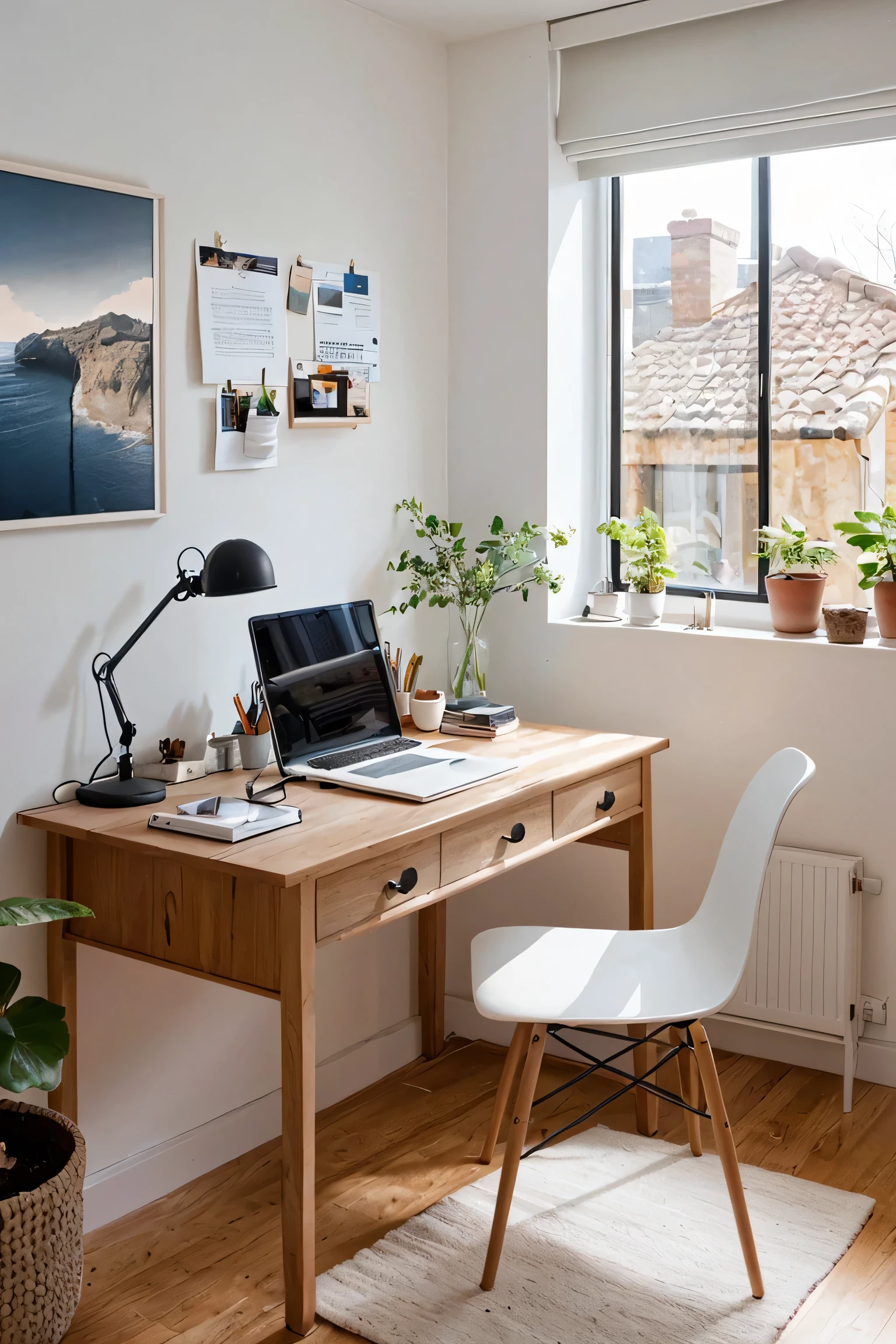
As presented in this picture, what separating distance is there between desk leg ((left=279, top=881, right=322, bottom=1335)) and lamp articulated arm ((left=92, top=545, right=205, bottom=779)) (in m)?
0.53

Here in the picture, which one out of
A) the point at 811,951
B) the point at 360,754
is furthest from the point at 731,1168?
the point at 360,754

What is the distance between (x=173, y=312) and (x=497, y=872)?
1.22 meters

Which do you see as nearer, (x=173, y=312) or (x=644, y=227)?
(x=173, y=312)

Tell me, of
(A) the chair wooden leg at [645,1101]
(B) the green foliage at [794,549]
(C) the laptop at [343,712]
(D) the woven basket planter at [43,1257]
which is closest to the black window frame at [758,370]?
(B) the green foliage at [794,549]

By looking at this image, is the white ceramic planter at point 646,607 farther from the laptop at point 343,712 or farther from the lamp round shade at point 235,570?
the lamp round shade at point 235,570

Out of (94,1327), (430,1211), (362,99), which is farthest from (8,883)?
(362,99)

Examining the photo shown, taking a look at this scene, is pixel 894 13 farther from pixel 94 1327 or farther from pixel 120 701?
pixel 94 1327

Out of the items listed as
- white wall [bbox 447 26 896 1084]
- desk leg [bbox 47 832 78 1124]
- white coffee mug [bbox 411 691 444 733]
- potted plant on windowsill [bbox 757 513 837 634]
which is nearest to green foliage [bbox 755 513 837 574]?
potted plant on windowsill [bbox 757 513 837 634]

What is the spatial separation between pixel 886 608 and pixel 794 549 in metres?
0.26

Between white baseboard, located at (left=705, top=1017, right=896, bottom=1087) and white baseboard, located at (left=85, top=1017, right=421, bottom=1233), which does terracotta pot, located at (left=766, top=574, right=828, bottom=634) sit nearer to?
white baseboard, located at (left=705, top=1017, right=896, bottom=1087)

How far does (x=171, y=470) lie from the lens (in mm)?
2363

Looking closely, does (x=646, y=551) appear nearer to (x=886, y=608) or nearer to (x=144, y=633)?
(x=886, y=608)

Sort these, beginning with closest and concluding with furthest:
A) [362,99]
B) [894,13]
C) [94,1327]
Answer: [94,1327] < [894,13] < [362,99]

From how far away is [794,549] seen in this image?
2.84 m
